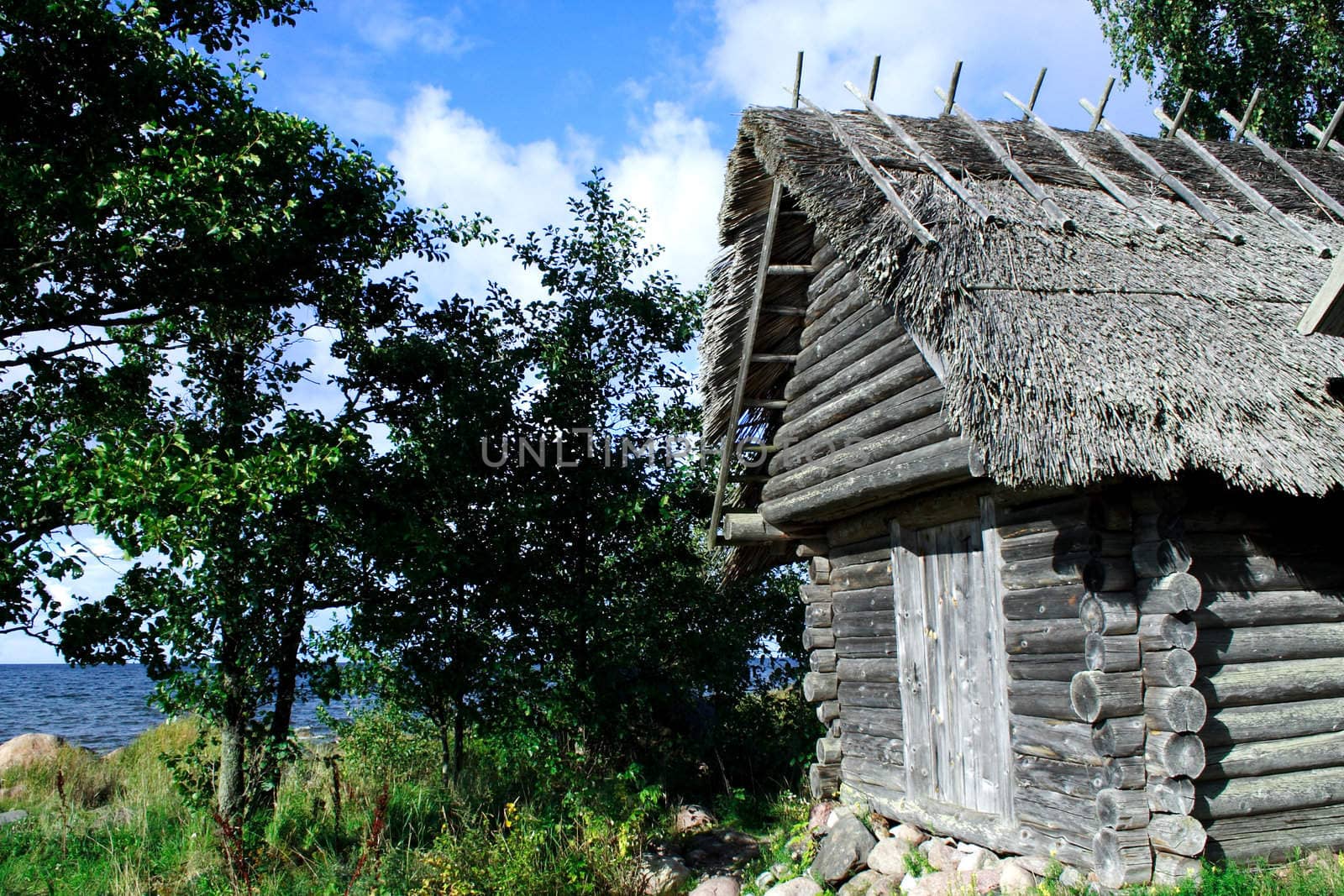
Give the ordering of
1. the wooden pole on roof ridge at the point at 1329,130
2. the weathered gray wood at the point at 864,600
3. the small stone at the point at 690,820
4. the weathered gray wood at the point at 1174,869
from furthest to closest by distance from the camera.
Answer: 1. the wooden pole on roof ridge at the point at 1329,130
2. the small stone at the point at 690,820
3. the weathered gray wood at the point at 864,600
4. the weathered gray wood at the point at 1174,869

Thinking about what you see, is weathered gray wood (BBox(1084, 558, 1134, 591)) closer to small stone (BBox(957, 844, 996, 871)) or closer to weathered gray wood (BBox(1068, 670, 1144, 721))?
weathered gray wood (BBox(1068, 670, 1144, 721))

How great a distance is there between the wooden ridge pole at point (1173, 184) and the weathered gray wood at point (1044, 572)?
11.3 ft

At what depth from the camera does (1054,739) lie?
18.0 ft

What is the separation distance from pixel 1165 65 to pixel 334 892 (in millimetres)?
16952

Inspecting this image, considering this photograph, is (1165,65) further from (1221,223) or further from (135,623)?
(135,623)

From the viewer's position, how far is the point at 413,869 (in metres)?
A: 6.23

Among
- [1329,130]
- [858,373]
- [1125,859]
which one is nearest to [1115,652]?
[1125,859]

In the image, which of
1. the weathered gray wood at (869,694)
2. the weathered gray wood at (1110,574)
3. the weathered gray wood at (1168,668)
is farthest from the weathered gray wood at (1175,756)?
the weathered gray wood at (869,694)

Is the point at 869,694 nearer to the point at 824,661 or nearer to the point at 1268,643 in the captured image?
the point at 824,661

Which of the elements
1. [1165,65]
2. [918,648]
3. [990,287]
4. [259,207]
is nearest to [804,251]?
[990,287]

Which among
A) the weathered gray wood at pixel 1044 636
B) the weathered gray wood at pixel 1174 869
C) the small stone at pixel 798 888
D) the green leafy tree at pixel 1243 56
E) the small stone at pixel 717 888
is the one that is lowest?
the small stone at pixel 717 888

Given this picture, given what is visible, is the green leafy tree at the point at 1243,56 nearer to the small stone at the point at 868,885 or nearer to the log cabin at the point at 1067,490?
the log cabin at the point at 1067,490

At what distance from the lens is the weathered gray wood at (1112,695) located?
5051 millimetres

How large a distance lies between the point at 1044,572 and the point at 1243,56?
1370 centimetres
